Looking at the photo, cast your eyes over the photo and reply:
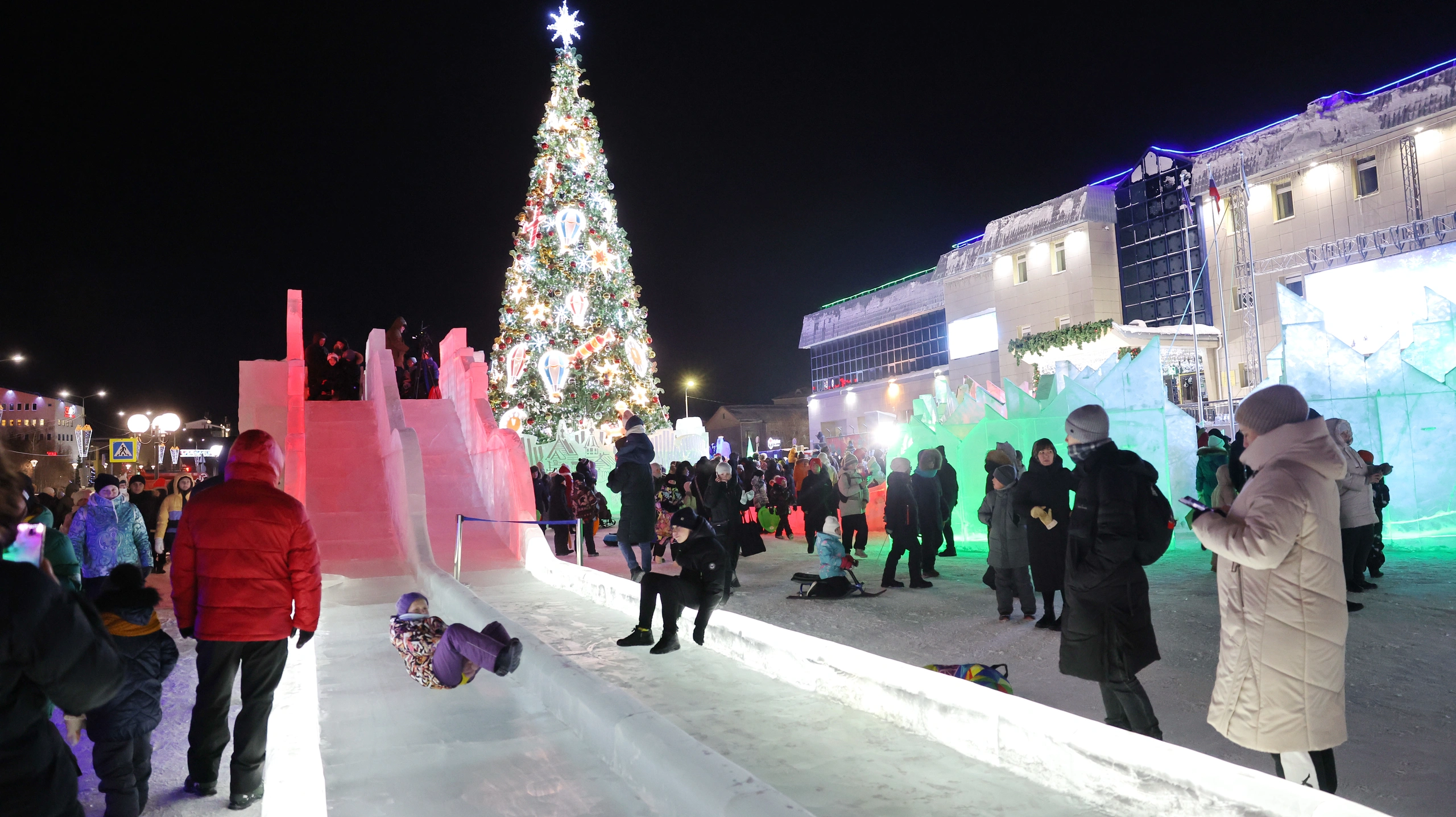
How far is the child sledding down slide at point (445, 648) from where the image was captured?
539cm

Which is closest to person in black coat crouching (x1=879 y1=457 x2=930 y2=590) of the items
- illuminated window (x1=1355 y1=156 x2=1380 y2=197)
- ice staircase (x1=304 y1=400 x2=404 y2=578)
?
ice staircase (x1=304 y1=400 x2=404 y2=578)

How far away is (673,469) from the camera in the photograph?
15117 mm

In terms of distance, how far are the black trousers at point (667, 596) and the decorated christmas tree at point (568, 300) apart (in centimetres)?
1435

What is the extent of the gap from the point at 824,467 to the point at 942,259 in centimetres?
3382

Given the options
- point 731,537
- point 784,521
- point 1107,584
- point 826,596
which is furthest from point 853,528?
point 1107,584

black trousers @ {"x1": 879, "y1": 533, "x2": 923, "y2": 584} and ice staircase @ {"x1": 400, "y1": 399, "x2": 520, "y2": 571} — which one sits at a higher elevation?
ice staircase @ {"x1": 400, "y1": 399, "x2": 520, "y2": 571}

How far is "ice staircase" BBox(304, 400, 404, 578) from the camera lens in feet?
37.8

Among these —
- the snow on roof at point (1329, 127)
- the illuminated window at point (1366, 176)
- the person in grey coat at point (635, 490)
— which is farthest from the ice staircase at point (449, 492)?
the illuminated window at point (1366, 176)

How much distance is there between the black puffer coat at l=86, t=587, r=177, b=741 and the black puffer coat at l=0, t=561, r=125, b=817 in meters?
1.71

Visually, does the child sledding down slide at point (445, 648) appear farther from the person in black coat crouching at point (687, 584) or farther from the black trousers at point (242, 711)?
the black trousers at point (242, 711)

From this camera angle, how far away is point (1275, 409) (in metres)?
3.29

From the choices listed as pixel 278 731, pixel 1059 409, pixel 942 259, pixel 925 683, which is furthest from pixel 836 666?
pixel 942 259

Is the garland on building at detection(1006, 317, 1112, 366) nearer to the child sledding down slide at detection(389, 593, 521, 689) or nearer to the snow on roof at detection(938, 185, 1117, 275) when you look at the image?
the snow on roof at detection(938, 185, 1117, 275)

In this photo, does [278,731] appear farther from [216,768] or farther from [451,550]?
[451,550]
